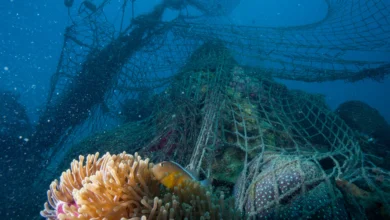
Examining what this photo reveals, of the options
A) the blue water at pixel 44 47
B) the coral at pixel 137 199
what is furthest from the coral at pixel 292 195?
the blue water at pixel 44 47

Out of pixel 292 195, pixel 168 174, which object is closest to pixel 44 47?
pixel 168 174

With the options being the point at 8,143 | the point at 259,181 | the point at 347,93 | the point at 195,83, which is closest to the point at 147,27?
the point at 195,83

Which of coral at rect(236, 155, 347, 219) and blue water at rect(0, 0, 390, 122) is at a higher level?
blue water at rect(0, 0, 390, 122)

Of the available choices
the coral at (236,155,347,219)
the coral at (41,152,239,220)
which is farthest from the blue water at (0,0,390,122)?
the coral at (41,152,239,220)

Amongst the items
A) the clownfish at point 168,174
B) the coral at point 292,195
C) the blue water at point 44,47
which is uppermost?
the blue water at point 44,47

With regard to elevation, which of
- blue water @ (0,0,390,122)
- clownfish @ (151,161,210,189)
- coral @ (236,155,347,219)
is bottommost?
coral @ (236,155,347,219)

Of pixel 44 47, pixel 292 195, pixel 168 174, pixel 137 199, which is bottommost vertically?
pixel 292 195

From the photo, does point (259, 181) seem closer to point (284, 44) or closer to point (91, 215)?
point (91, 215)

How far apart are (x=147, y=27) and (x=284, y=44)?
4346mm

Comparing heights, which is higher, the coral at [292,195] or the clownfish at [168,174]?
the clownfish at [168,174]

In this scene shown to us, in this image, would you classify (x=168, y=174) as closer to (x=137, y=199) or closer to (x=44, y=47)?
(x=137, y=199)

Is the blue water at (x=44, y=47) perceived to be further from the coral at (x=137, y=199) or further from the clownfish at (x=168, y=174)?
the coral at (x=137, y=199)

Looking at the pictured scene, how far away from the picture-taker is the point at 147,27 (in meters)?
6.98

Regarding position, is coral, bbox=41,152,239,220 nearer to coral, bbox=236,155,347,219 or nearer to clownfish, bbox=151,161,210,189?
clownfish, bbox=151,161,210,189
